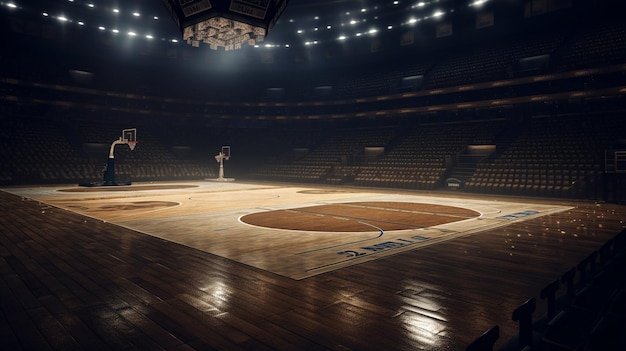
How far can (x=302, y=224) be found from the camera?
702cm

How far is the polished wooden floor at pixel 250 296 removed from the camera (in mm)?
2492

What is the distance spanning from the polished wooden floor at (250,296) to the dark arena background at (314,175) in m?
0.03

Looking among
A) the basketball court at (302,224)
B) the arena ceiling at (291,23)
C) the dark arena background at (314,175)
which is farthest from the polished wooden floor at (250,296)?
the arena ceiling at (291,23)

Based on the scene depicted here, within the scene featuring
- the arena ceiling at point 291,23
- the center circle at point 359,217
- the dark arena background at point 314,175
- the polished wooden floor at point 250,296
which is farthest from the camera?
the arena ceiling at point 291,23

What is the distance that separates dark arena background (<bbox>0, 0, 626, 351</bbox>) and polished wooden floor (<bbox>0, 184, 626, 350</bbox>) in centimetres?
3

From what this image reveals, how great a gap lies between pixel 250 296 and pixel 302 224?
3766 mm

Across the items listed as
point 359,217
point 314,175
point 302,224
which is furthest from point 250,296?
point 314,175

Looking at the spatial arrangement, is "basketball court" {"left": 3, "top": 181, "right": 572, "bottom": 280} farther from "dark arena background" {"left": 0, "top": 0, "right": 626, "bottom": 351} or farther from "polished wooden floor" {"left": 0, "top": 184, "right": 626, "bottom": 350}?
"polished wooden floor" {"left": 0, "top": 184, "right": 626, "bottom": 350}

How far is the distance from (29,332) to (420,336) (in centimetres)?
258

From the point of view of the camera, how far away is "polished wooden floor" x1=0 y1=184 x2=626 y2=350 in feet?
8.18

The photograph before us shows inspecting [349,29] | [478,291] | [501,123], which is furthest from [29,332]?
[349,29]

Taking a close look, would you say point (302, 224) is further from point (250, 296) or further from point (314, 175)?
point (314, 175)

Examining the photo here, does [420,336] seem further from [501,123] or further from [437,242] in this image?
[501,123]

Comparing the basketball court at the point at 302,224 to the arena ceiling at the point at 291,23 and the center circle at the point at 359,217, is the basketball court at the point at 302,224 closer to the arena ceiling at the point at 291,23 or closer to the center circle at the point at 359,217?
the center circle at the point at 359,217
